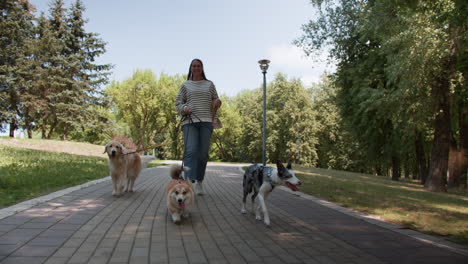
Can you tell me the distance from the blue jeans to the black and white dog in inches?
66.5

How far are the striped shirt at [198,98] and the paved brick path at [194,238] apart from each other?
198cm

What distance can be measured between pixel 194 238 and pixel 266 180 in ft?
5.00

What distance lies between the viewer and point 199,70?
23.9ft

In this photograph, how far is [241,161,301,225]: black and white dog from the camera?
16.2ft

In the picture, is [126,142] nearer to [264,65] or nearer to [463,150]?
[264,65]

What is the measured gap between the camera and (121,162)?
6898mm

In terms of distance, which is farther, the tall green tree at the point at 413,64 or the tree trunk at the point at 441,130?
the tree trunk at the point at 441,130

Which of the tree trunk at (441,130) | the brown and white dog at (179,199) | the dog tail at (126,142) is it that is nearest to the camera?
the brown and white dog at (179,199)

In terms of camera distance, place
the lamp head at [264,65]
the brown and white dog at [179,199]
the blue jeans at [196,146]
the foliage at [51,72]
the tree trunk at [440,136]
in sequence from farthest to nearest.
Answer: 1. the foliage at [51,72]
2. the lamp head at [264,65]
3. the tree trunk at [440,136]
4. the blue jeans at [196,146]
5. the brown and white dog at [179,199]

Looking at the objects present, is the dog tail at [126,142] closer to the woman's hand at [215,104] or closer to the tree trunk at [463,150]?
the woman's hand at [215,104]

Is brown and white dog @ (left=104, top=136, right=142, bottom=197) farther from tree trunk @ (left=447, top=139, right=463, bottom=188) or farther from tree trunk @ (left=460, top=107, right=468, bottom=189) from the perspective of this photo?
tree trunk @ (left=447, top=139, right=463, bottom=188)

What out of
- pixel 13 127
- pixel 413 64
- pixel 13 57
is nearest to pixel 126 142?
pixel 413 64

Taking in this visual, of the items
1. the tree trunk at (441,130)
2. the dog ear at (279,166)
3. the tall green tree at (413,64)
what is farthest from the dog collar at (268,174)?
the tree trunk at (441,130)

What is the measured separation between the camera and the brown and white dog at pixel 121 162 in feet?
22.3
